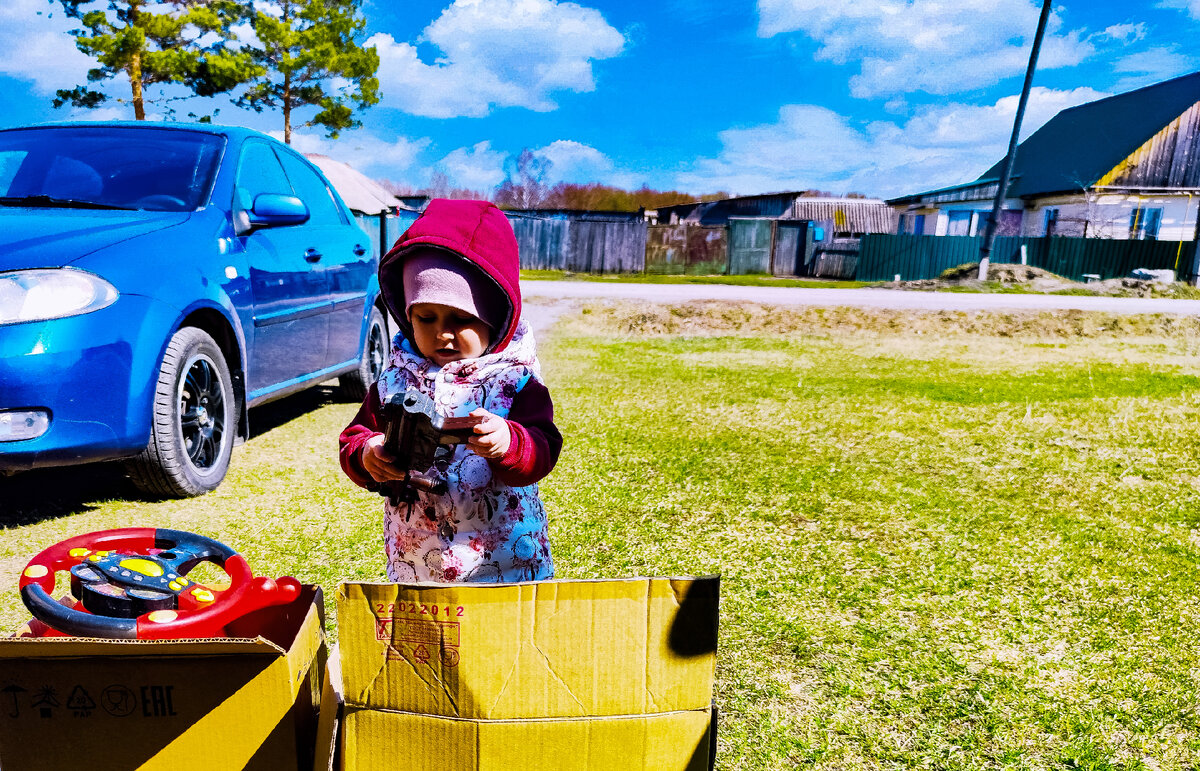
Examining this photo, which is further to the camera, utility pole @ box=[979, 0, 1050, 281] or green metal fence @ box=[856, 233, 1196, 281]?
green metal fence @ box=[856, 233, 1196, 281]

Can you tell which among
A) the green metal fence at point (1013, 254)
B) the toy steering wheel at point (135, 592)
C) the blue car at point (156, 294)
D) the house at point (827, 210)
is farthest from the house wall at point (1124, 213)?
the toy steering wheel at point (135, 592)

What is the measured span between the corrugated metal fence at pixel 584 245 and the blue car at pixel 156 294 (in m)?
21.6

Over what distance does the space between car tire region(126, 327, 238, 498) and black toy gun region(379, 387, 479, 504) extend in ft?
6.16

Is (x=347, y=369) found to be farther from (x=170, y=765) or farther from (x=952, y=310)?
(x=952, y=310)

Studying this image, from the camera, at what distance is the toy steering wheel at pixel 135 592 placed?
3.97ft

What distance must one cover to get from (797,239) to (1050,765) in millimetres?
27353

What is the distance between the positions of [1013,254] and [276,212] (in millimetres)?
27042

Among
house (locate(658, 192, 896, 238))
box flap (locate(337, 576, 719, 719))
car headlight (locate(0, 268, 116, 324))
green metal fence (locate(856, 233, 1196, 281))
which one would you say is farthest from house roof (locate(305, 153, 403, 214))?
box flap (locate(337, 576, 719, 719))

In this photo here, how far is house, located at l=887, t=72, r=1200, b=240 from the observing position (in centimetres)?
2980

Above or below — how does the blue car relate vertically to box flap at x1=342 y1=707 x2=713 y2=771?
above

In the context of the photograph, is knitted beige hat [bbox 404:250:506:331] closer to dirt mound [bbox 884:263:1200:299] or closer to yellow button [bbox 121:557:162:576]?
yellow button [bbox 121:557:162:576]

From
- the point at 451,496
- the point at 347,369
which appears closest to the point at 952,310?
the point at 347,369

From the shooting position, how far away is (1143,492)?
11.6 ft

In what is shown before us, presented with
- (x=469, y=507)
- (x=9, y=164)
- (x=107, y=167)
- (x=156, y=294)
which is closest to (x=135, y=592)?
(x=469, y=507)
